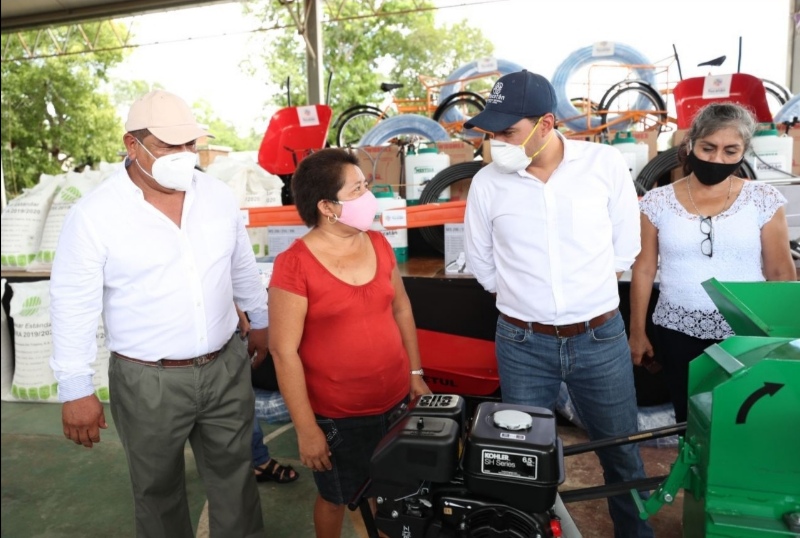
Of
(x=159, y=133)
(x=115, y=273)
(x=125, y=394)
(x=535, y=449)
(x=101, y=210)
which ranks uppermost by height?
(x=159, y=133)

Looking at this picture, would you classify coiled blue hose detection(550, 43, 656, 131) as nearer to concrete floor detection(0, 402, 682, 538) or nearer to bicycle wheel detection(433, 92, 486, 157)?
bicycle wheel detection(433, 92, 486, 157)

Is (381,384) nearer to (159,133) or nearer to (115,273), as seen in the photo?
(115,273)

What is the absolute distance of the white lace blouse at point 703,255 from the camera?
1.71m

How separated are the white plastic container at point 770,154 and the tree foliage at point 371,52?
11.1m

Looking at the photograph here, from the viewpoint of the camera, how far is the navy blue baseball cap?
1.54 meters

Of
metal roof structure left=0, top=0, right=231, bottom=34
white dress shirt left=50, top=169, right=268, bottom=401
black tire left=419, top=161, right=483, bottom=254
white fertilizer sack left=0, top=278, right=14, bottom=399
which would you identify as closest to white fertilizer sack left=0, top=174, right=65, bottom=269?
white fertilizer sack left=0, top=278, right=14, bottom=399

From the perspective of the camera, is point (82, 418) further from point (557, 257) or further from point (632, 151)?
point (632, 151)

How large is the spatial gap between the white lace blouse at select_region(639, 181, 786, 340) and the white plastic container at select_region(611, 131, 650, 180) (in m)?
1.86

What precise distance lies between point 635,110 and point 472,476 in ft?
15.3

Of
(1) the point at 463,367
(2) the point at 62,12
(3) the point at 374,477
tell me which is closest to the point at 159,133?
(3) the point at 374,477

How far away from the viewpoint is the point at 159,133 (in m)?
1.53

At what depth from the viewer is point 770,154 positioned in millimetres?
3312

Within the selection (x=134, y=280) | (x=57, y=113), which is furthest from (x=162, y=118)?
(x=57, y=113)

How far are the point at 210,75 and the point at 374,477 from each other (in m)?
15.5
